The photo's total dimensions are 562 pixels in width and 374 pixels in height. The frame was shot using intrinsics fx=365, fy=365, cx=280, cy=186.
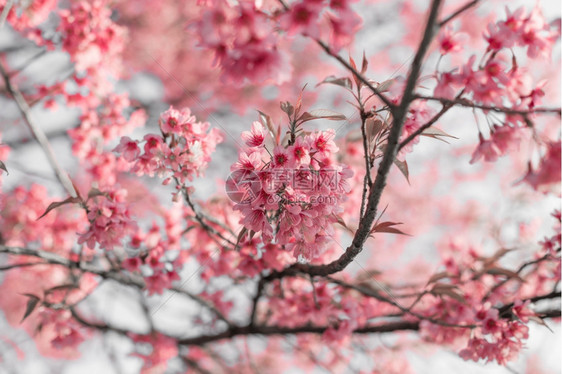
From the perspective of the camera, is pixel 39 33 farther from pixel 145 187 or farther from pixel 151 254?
pixel 145 187

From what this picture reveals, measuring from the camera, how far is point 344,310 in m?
1.90

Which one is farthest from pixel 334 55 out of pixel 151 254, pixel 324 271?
pixel 151 254

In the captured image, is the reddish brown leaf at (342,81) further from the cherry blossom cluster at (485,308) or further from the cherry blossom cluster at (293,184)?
the cherry blossom cluster at (485,308)

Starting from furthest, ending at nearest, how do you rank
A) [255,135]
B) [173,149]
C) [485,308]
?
1. [485,308]
2. [173,149]
3. [255,135]

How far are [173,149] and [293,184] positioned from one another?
1.71 ft

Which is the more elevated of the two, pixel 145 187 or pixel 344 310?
pixel 145 187

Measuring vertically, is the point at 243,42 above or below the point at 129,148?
below

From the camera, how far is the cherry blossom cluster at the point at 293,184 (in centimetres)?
109

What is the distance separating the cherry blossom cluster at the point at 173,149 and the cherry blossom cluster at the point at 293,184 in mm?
309

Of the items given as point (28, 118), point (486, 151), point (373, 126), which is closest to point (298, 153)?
point (373, 126)

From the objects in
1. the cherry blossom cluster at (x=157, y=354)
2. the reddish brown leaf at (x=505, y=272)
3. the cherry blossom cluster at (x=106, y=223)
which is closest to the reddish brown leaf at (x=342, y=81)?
the cherry blossom cluster at (x=106, y=223)

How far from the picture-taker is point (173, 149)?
54.0 inches

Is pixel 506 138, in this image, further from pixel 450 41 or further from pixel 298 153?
pixel 298 153

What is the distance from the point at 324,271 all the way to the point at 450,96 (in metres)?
0.74
